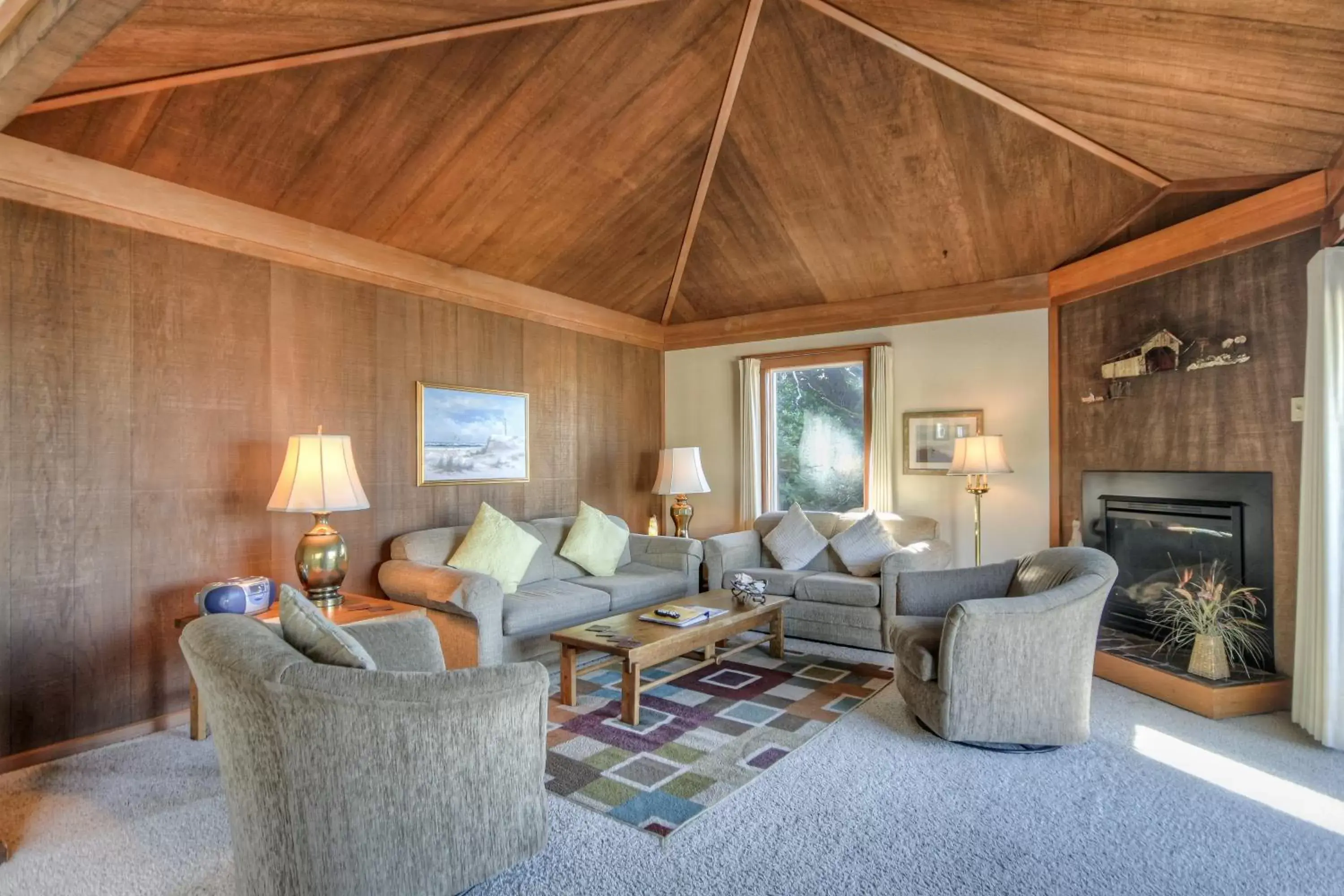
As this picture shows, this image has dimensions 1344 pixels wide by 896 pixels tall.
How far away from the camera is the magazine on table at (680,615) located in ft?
12.7

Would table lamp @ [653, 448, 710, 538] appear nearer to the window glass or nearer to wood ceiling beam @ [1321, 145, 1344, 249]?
the window glass

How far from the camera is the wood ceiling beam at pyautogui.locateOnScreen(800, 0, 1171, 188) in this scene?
353 cm

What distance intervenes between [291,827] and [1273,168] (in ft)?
15.9

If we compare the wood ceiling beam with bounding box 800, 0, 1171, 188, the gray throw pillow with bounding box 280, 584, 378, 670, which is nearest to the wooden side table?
the gray throw pillow with bounding box 280, 584, 378, 670

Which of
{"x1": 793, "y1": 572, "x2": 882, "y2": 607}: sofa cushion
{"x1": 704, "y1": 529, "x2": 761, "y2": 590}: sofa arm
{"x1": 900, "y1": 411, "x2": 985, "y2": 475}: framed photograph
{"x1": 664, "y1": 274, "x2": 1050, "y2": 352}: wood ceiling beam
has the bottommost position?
{"x1": 793, "y1": 572, "x2": 882, "y2": 607}: sofa cushion

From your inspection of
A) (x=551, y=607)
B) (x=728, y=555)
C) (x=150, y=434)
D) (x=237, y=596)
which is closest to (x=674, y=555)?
(x=728, y=555)

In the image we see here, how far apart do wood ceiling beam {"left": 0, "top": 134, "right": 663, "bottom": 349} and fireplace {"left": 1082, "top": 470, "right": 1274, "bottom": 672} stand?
4137 millimetres

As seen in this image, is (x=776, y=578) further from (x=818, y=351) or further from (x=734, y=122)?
(x=734, y=122)

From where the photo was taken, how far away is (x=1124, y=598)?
464cm

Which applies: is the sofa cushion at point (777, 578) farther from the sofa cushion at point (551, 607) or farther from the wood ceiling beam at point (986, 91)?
the wood ceiling beam at point (986, 91)

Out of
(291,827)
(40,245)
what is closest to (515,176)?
(40,245)

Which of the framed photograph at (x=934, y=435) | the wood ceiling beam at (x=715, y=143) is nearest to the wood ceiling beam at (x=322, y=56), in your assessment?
the wood ceiling beam at (x=715, y=143)

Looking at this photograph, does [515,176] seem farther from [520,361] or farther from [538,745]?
[538,745]

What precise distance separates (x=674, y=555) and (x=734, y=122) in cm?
296
